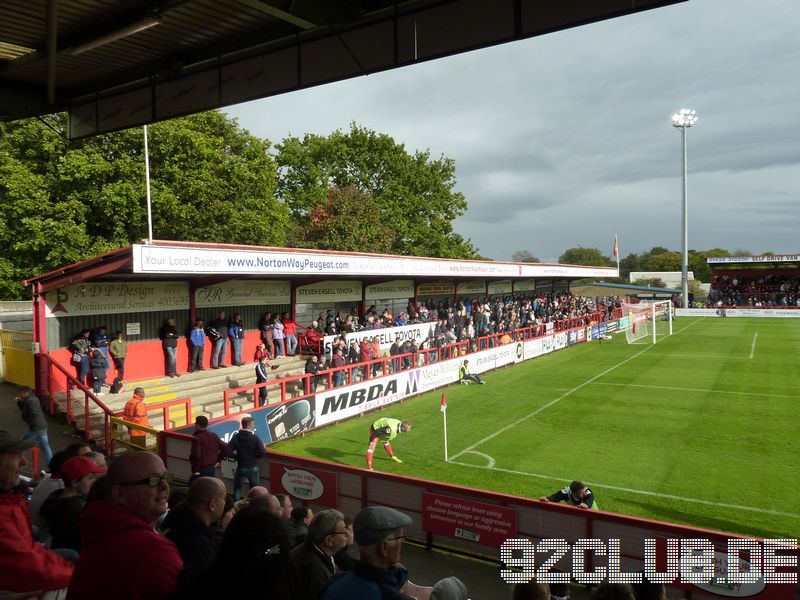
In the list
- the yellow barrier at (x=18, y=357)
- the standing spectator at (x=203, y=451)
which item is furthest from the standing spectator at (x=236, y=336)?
the standing spectator at (x=203, y=451)

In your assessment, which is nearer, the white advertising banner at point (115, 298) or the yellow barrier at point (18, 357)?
the white advertising banner at point (115, 298)

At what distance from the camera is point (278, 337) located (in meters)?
22.4

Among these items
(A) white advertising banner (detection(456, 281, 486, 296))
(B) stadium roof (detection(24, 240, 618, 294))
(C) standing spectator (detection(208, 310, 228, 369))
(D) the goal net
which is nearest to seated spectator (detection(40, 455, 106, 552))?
(B) stadium roof (detection(24, 240, 618, 294))

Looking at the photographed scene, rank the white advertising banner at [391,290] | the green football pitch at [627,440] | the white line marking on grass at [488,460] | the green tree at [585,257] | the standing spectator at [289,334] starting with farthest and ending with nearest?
the green tree at [585,257] < the white advertising banner at [391,290] < the standing spectator at [289,334] < the white line marking on grass at [488,460] < the green football pitch at [627,440]

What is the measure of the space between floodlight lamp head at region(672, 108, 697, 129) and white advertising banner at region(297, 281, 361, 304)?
53.0m

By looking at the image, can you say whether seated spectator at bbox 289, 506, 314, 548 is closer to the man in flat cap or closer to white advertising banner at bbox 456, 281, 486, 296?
the man in flat cap

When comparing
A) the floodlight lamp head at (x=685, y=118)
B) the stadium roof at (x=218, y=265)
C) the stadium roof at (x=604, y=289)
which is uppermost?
the floodlight lamp head at (x=685, y=118)

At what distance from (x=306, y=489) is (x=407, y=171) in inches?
2018


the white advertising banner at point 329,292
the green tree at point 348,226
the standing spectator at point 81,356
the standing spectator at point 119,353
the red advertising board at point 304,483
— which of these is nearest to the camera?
the red advertising board at point 304,483

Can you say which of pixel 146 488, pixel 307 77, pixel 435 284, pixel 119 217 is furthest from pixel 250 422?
pixel 435 284

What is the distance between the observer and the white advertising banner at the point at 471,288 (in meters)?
37.5

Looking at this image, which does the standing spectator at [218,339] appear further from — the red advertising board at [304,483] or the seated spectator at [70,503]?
the seated spectator at [70,503]

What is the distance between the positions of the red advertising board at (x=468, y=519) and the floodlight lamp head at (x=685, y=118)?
67379 millimetres

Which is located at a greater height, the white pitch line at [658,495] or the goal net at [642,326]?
the goal net at [642,326]
